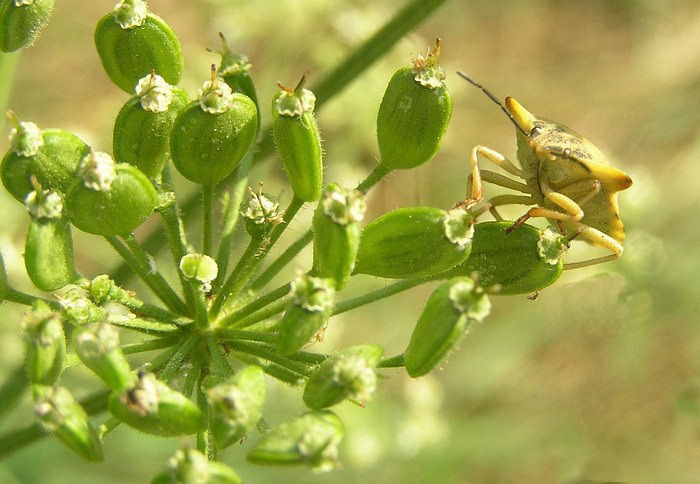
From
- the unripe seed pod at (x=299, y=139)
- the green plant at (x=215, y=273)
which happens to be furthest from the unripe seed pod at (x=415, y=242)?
the unripe seed pod at (x=299, y=139)

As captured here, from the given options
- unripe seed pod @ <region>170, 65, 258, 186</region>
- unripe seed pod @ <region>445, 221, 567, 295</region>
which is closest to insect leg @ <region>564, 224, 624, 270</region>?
unripe seed pod @ <region>445, 221, 567, 295</region>

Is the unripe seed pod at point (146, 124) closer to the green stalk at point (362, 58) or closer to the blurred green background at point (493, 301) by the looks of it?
the green stalk at point (362, 58)

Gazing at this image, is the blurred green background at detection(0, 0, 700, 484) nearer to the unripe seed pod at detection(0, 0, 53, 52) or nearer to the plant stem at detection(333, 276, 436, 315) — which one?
the unripe seed pod at detection(0, 0, 53, 52)

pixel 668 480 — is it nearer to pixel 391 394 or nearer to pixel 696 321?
pixel 696 321


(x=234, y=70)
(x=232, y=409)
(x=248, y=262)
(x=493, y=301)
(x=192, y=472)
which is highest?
(x=493, y=301)

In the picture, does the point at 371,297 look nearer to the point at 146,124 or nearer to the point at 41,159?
the point at 146,124

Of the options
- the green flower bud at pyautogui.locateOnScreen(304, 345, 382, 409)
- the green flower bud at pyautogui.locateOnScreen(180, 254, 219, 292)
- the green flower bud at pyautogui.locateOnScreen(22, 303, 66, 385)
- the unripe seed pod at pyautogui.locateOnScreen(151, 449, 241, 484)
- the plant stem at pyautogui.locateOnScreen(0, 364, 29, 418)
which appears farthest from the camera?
the plant stem at pyautogui.locateOnScreen(0, 364, 29, 418)

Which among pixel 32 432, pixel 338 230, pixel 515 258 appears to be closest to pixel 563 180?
pixel 515 258
